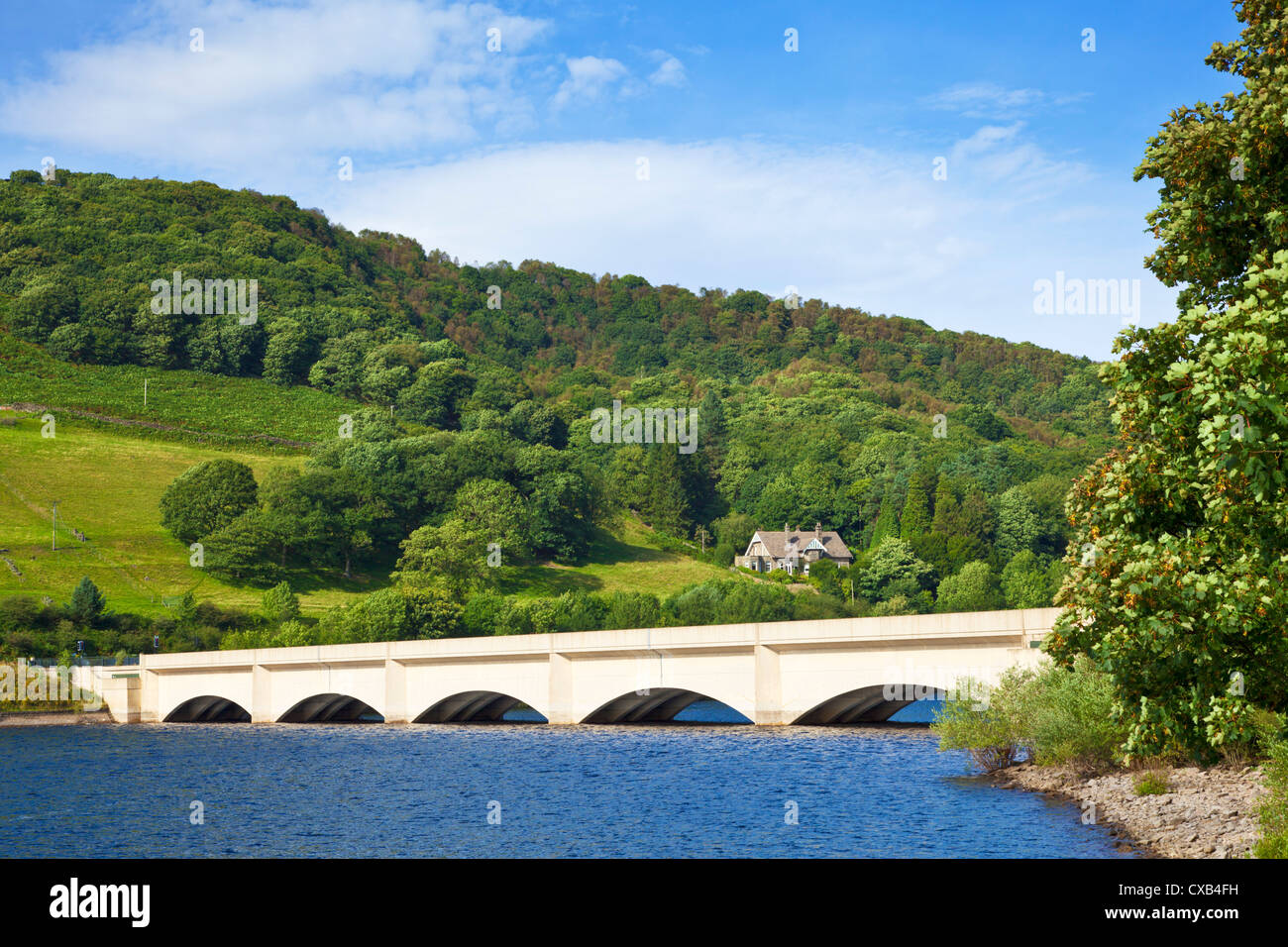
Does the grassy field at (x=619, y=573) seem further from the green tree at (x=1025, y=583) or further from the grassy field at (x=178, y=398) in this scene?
the grassy field at (x=178, y=398)

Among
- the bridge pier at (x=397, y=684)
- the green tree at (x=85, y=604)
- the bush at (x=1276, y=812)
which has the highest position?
the bush at (x=1276, y=812)

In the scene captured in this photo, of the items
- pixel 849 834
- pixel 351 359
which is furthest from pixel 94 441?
pixel 849 834

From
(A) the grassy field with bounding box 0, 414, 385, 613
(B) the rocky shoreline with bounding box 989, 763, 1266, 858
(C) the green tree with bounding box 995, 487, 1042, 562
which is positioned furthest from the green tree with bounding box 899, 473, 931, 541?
(B) the rocky shoreline with bounding box 989, 763, 1266, 858

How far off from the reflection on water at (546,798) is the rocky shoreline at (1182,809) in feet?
2.90

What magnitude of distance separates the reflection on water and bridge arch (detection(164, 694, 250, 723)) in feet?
60.2

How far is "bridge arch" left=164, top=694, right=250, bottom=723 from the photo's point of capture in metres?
76.2

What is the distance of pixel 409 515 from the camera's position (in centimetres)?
13650

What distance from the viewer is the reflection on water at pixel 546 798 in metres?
27.4

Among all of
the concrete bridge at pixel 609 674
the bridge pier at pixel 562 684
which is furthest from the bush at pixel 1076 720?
the bridge pier at pixel 562 684

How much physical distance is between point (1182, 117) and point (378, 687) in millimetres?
55517

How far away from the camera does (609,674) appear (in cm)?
5625

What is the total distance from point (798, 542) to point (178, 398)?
295 feet
